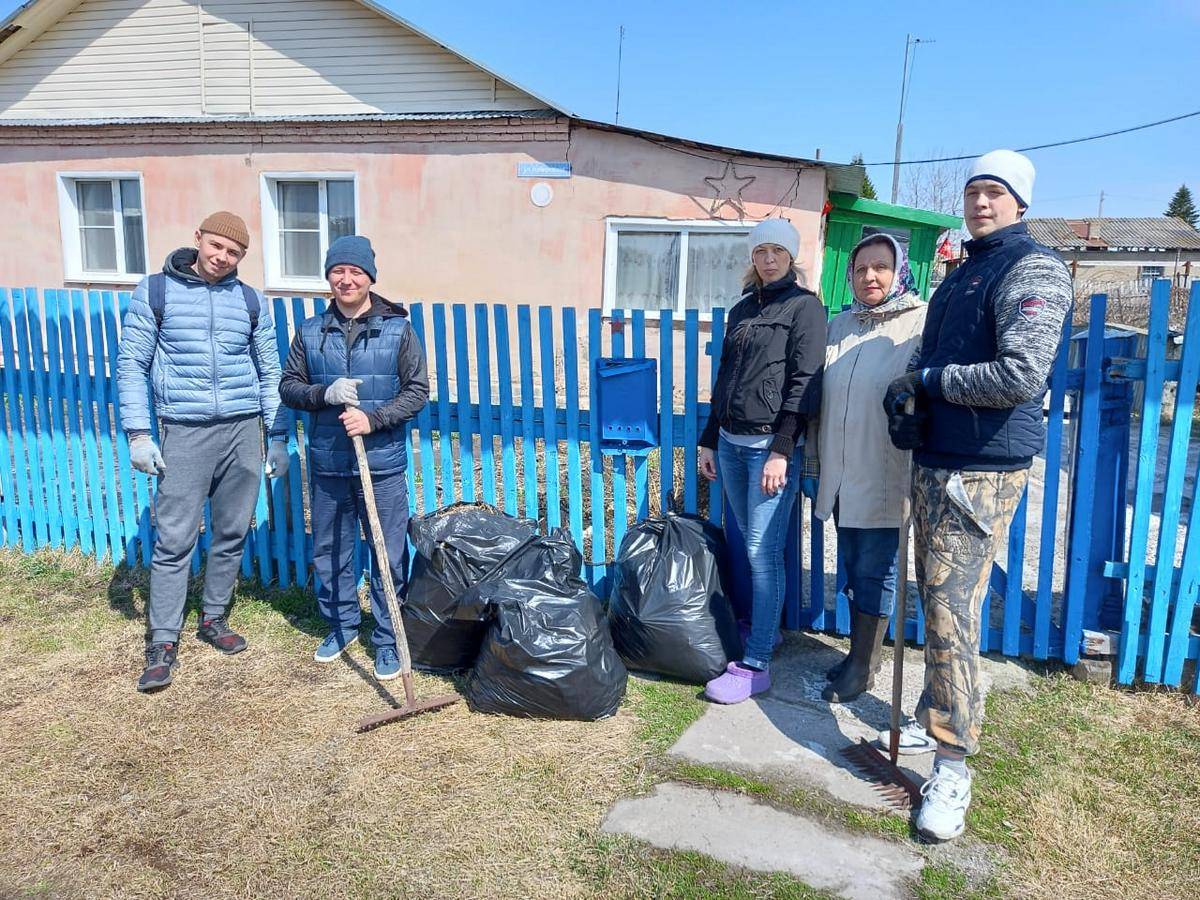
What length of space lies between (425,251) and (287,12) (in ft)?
11.0

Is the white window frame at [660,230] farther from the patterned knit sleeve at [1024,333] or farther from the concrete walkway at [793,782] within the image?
the patterned knit sleeve at [1024,333]

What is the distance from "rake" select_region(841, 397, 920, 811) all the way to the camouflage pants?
12 cm

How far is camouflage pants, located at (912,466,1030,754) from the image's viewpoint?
8.12ft

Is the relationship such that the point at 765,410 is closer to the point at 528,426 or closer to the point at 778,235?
the point at 778,235

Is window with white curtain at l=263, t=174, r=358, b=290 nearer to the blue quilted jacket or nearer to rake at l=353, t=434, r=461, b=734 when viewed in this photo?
the blue quilted jacket

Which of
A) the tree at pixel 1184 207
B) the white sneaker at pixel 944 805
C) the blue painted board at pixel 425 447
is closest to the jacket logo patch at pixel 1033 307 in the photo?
the white sneaker at pixel 944 805

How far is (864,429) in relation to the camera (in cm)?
301

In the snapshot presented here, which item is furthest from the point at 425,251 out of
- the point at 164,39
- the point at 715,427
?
the point at 715,427

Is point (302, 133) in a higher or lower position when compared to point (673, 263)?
higher

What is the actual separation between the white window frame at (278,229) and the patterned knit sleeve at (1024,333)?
30.3ft

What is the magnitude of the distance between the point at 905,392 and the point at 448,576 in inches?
75.3

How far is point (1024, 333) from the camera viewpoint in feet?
7.44

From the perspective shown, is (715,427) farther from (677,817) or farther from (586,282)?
(586,282)

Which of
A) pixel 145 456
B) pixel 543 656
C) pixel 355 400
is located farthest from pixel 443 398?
pixel 543 656
